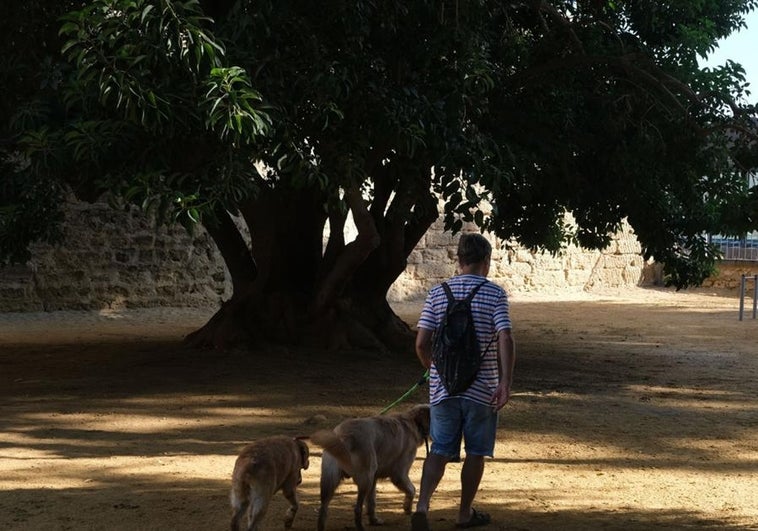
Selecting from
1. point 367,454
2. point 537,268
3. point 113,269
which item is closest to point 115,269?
point 113,269

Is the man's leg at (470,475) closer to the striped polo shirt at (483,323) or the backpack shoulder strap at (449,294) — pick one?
the striped polo shirt at (483,323)

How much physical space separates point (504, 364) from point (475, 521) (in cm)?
99

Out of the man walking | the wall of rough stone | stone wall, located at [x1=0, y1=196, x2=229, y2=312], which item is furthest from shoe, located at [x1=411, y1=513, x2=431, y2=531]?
stone wall, located at [x1=0, y1=196, x2=229, y2=312]

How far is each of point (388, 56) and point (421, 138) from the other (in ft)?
3.15

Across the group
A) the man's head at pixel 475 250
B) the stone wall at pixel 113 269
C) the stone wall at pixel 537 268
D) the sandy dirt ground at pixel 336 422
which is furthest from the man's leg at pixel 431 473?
the stone wall at pixel 537 268

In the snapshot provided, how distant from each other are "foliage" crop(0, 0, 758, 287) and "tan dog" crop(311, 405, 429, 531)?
2532 mm

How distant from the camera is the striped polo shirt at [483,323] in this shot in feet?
18.2

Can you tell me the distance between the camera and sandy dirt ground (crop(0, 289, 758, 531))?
6207mm

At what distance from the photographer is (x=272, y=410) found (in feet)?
31.7

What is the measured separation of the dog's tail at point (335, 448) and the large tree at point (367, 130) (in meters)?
2.63

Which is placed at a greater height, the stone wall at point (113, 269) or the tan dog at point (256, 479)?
the stone wall at point (113, 269)

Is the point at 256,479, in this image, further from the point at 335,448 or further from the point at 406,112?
the point at 406,112

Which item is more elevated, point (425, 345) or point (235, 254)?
point (235, 254)

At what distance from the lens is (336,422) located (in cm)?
908
